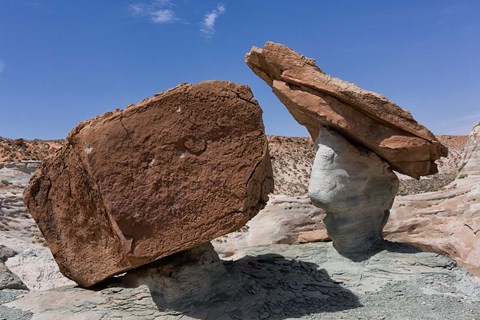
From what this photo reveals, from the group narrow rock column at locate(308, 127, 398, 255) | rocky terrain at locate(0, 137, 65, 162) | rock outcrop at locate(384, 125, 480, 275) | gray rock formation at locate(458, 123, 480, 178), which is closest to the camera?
narrow rock column at locate(308, 127, 398, 255)

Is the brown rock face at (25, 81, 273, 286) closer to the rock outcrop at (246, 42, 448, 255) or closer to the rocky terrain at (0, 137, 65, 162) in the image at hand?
the rock outcrop at (246, 42, 448, 255)

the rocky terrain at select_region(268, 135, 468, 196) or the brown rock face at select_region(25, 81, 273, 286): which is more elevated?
the rocky terrain at select_region(268, 135, 468, 196)

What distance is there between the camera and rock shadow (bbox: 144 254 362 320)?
19.6 ft

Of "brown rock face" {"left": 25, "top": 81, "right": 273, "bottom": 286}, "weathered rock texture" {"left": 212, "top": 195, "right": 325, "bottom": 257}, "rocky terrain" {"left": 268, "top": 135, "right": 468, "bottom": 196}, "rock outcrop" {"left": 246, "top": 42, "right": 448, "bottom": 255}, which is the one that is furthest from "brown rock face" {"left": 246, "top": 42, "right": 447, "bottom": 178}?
"rocky terrain" {"left": 268, "top": 135, "right": 468, "bottom": 196}

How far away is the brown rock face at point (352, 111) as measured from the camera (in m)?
6.68

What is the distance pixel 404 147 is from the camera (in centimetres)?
682

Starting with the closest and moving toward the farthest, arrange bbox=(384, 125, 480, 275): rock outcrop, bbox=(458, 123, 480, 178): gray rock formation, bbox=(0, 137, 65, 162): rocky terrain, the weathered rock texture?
bbox=(384, 125, 480, 275): rock outcrop < the weathered rock texture < bbox=(458, 123, 480, 178): gray rock formation < bbox=(0, 137, 65, 162): rocky terrain

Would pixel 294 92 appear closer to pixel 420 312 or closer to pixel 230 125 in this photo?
pixel 230 125

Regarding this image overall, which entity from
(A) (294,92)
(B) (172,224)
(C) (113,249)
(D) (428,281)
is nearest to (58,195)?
(C) (113,249)

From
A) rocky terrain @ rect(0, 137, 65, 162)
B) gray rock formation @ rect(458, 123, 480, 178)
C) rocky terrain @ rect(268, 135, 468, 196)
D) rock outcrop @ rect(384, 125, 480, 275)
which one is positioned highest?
rocky terrain @ rect(0, 137, 65, 162)

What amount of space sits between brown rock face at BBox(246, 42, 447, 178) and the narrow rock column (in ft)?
0.74

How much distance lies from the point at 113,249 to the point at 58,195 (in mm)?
1114

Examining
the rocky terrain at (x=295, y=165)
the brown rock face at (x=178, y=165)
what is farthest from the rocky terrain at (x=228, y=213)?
the rocky terrain at (x=295, y=165)

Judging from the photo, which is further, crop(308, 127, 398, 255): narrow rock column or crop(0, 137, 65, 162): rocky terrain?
crop(0, 137, 65, 162): rocky terrain
